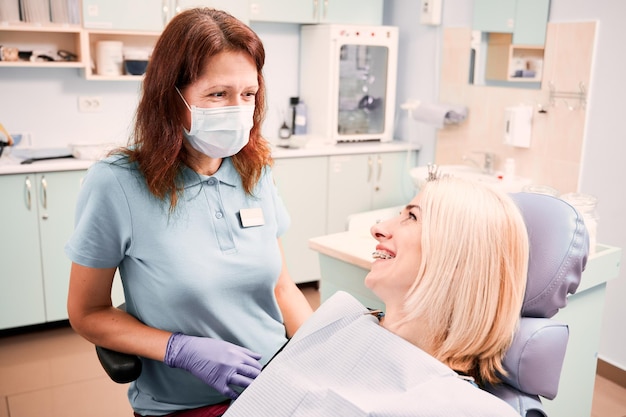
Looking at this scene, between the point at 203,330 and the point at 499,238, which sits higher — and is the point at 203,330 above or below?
below

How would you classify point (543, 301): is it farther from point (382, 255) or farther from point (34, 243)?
point (34, 243)

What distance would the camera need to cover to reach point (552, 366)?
47.6 inches

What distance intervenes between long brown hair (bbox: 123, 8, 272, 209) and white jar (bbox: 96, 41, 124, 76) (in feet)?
6.76

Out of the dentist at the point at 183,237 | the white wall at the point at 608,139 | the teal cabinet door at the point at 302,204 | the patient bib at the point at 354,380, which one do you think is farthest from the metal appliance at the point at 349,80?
the patient bib at the point at 354,380

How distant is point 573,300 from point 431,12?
2.46 meters

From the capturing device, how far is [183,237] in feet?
4.84

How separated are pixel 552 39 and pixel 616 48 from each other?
36cm

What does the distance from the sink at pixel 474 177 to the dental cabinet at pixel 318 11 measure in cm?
108

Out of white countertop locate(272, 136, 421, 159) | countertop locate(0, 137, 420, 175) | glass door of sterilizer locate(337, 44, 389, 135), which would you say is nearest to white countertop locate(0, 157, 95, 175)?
countertop locate(0, 137, 420, 175)

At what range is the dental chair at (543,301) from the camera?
46.9 inches

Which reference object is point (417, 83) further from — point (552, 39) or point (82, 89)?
point (82, 89)

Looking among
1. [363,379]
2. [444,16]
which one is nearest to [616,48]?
[444,16]

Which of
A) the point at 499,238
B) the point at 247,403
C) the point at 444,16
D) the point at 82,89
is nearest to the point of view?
the point at 499,238

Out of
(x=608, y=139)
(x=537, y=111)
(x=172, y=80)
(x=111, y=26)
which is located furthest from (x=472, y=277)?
(x=111, y=26)
